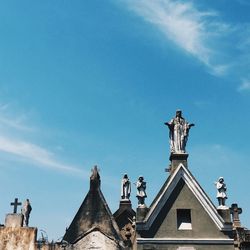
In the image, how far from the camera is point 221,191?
2520cm

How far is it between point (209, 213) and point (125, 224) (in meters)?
9.66

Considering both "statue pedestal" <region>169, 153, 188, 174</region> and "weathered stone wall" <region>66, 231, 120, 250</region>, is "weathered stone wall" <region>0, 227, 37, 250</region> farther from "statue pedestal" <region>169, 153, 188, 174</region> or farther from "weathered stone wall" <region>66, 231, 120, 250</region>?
"statue pedestal" <region>169, 153, 188, 174</region>

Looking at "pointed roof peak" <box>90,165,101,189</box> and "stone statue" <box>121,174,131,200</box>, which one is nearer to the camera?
"pointed roof peak" <box>90,165,101,189</box>

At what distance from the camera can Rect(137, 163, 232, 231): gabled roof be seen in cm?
2389

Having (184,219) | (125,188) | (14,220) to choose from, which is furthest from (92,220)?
(125,188)

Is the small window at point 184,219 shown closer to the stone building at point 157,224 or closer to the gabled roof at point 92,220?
the stone building at point 157,224

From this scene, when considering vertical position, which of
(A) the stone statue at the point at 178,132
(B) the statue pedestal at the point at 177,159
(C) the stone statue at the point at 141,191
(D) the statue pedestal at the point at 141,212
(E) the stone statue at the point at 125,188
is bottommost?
(D) the statue pedestal at the point at 141,212

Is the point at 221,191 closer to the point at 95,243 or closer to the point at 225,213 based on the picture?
the point at 225,213

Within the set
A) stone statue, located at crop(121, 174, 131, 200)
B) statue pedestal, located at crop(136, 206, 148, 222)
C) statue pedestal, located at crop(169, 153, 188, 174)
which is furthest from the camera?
stone statue, located at crop(121, 174, 131, 200)

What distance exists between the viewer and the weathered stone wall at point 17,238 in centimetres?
2267

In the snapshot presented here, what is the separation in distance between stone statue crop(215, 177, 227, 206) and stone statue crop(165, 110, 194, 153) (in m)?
2.69

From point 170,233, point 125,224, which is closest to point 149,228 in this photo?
point 170,233

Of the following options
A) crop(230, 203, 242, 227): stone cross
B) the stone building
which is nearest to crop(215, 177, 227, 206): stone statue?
the stone building

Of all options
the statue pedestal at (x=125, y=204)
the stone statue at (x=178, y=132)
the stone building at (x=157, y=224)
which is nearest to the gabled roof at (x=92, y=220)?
the stone building at (x=157, y=224)
